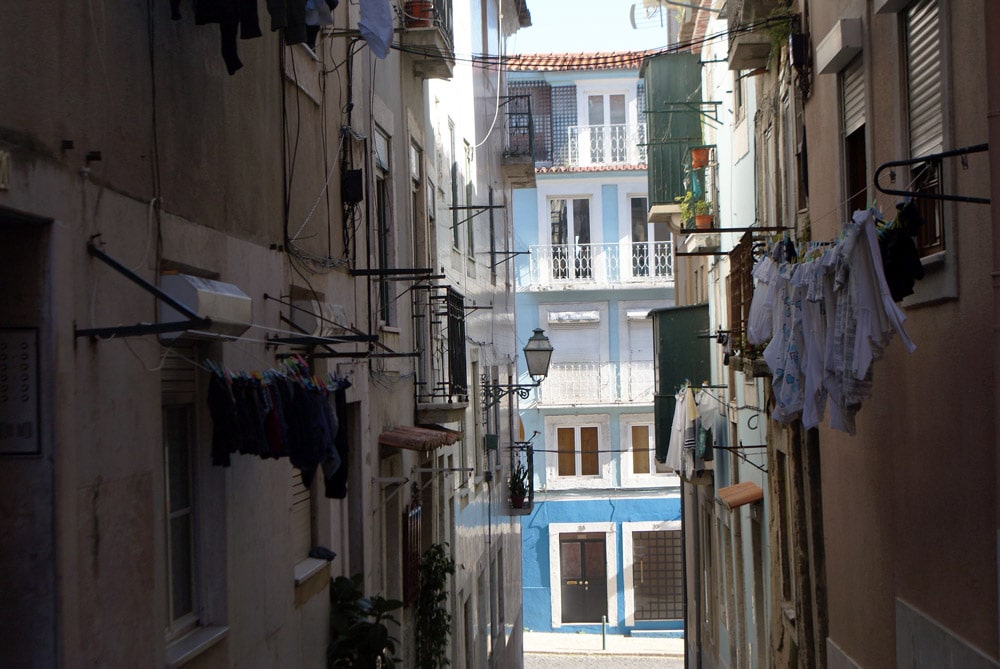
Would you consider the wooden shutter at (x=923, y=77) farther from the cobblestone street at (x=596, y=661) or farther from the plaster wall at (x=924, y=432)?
the cobblestone street at (x=596, y=661)

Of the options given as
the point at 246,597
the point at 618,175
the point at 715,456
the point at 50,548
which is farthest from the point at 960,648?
the point at 618,175

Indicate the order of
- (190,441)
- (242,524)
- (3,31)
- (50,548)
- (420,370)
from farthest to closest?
(420,370) → (242,524) → (190,441) → (50,548) → (3,31)

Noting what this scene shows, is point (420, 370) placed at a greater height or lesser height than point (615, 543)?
greater

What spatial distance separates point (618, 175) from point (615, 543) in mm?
10843

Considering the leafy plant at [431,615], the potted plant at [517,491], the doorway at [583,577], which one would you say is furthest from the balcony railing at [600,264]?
the leafy plant at [431,615]

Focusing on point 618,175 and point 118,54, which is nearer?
point 118,54

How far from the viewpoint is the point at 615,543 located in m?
→ 35.5

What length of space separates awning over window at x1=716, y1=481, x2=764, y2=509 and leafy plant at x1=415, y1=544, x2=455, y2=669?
4083 millimetres

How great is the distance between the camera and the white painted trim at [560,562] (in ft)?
115

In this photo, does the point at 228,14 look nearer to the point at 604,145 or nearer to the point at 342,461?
the point at 342,461

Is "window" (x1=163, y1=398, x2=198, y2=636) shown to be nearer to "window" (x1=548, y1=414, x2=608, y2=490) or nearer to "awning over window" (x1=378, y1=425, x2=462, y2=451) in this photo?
"awning over window" (x1=378, y1=425, x2=462, y2=451)

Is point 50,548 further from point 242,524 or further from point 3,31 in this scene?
point 242,524

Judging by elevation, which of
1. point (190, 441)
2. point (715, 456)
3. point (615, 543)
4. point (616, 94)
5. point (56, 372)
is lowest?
point (615, 543)

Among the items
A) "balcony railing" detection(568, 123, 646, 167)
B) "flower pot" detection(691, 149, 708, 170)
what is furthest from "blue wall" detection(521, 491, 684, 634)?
"flower pot" detection(691, 149, 708, 170)
